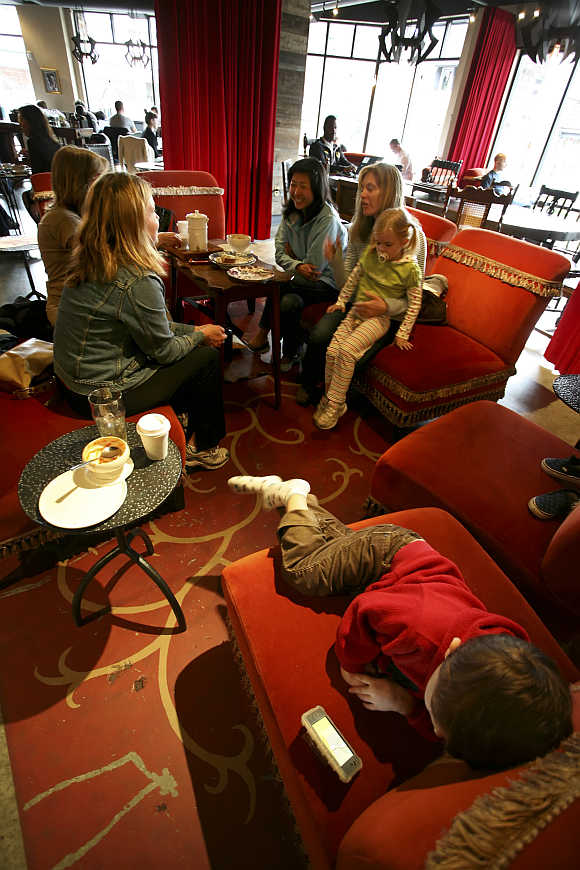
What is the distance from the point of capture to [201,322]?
9.91 ft

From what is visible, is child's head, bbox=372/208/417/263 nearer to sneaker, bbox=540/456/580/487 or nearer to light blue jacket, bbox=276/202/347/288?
light blue jacket, bbox=276/202/347/288

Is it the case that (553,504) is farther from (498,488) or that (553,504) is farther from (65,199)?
(65,199)

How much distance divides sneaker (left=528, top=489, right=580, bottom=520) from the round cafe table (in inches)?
45.1

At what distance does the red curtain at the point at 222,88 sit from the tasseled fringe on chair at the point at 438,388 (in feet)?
9.87

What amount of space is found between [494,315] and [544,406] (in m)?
0.95

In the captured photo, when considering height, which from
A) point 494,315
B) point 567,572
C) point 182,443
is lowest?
point 182,443

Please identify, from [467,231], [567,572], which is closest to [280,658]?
[567,572]

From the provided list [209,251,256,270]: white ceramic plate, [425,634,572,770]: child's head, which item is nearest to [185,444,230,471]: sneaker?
[209,251,256,270]: white ceramic plate

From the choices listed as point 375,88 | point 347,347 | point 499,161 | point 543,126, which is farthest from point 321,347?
point 375,88

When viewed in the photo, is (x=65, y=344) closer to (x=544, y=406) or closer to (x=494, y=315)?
(x=494, y=315)

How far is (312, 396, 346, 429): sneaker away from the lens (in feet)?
7.81

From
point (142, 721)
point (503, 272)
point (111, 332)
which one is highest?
point (503, 272)

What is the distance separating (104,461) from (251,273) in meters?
1.35

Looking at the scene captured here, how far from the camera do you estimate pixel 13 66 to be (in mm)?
11695
